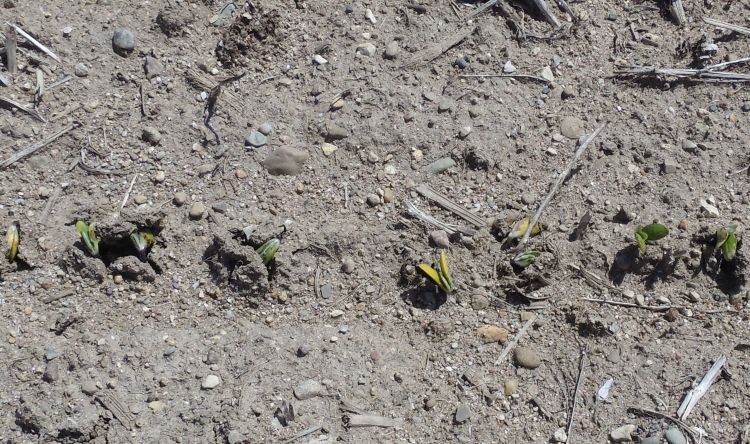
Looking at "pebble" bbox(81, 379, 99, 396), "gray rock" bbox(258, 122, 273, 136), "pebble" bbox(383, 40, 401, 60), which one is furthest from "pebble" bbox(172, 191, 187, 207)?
"pebble" bbox(383, 40, 401, 60)

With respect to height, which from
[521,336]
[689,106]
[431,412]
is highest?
[689,106]

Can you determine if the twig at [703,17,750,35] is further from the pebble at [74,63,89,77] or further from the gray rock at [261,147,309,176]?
the pebble at [74,63,89,77]

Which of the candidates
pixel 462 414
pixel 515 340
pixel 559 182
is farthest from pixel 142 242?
pixel 559 182

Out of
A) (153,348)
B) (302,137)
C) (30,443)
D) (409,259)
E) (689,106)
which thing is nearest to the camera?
(30,443)

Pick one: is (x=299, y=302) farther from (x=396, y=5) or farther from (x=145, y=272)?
(x=396, y=5)

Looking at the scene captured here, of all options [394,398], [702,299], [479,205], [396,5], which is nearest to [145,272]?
[394,398]

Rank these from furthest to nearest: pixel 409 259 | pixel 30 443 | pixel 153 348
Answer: pixel 409 259, pixel 153 348, pixel 30 443

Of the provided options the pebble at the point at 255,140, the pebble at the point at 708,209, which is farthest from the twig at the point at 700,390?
the pebble at the point at 255,140
